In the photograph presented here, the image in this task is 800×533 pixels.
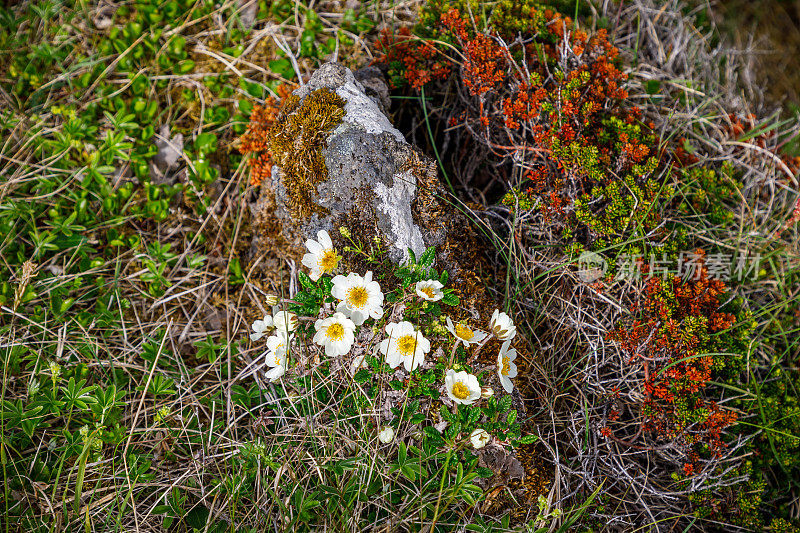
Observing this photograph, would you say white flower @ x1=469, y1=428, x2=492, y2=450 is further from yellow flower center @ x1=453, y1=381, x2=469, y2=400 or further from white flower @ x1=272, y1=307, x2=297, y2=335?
white flower @ x1=272, y1=307, x2=297, y2=335

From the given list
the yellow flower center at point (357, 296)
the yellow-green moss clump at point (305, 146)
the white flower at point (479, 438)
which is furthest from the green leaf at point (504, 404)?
the yellow-green moss clump at point (305, 146)

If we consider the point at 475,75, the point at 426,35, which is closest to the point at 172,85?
the point at 426,35

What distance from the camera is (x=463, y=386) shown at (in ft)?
7.03

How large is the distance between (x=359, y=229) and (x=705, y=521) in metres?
2.54

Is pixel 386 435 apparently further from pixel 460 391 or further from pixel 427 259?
pixel 427 259

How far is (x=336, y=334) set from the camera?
224cm

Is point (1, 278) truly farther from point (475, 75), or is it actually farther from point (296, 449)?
point (475, 75)

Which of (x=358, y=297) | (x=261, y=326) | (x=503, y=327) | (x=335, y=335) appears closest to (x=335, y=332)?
(x=335, y=335)

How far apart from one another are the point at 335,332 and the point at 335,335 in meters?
0.01

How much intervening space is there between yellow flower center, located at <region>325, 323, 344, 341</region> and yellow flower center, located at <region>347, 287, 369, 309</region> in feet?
0.47

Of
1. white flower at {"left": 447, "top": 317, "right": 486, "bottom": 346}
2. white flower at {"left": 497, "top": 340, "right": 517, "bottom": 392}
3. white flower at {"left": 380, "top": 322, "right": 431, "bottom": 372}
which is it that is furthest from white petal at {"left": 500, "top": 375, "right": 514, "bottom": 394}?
white flower at {"left": 380, "top": 322, "right": 431, "bottom": 372}

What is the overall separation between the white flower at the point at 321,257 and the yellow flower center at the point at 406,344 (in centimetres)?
50

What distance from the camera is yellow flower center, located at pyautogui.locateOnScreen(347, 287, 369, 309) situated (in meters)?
2.20

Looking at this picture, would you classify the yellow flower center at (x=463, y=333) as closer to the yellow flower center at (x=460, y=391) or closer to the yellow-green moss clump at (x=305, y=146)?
the yellow flower center at (x=460, y=391)
